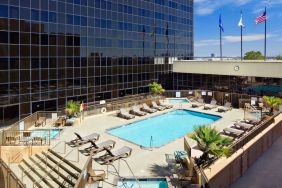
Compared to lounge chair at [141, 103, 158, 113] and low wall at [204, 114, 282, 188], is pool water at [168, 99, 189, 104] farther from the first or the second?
low wall at [204, 114, 282, 188]

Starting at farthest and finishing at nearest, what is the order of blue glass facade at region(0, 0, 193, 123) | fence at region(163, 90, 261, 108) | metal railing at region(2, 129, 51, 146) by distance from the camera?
fence at region(163, 90, 261, 108) → blue glass facade at region(0, 0, 193, 123) → metal railing at region(2, 129, 51, 146)

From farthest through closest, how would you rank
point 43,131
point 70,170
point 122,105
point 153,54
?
point 153,54, point 122,105, point 43,131, point 70,170

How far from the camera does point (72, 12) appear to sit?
33.0m

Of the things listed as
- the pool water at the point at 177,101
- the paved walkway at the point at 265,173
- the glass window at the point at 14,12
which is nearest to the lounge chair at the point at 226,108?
the pool water at the point at 177,101

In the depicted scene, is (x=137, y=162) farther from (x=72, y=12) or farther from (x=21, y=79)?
(x=72, y=12)

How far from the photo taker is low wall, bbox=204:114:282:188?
593 inches

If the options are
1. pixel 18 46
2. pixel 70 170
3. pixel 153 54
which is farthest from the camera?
pixel 153 54

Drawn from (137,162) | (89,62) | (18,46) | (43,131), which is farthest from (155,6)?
(137,162)

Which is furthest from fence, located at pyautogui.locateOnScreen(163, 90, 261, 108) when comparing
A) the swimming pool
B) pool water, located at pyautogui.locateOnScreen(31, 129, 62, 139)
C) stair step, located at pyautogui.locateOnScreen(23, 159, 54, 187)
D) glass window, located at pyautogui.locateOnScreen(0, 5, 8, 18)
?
stair step, located at pyautogui.locateOnScreen(23, 159, 54, 187)

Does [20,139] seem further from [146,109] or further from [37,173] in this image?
[146,109]

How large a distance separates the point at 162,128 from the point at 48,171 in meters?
13.2

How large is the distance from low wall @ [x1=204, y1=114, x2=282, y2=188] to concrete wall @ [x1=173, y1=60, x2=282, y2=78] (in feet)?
39.8

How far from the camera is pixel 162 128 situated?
90.0 ft

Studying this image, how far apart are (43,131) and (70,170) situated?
28.9 ft
